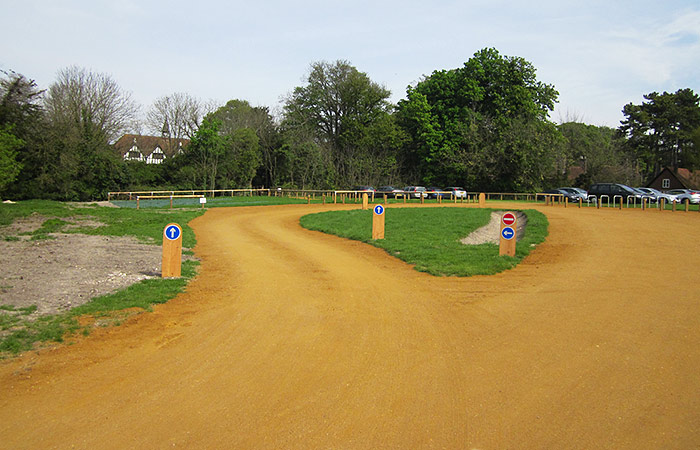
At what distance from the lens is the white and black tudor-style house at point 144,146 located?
59.2m

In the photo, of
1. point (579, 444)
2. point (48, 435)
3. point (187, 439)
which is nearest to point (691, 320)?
point (579, 444)

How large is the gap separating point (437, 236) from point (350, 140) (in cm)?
4207

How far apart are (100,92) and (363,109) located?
95.3 ft

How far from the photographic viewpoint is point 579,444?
167 inches

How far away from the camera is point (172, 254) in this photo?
1091 cm

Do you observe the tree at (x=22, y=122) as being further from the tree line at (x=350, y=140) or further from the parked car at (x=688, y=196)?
the parked car at (x=688, y=196)

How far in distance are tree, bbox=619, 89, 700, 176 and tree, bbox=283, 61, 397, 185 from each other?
124 ft

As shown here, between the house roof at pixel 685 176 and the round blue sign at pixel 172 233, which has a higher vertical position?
the house roof at pixel 685 176

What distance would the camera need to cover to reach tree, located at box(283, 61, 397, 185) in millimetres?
58906

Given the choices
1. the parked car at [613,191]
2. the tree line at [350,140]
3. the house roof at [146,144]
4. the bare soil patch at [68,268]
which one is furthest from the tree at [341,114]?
the bare soil patch at [68,268]

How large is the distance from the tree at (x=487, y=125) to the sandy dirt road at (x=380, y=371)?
43054 mm

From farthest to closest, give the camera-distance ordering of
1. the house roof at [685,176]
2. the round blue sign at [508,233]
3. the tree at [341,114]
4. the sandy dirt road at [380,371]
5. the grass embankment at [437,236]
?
the house roof at [685,176], the tree at [341,114], the round blue sign at [508,233], the grass embankment at [437,236], the sandy dirt road at [380,371]

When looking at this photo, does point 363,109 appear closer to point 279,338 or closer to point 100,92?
point 100,92

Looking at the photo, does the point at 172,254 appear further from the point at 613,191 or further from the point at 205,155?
the point at 205,155
